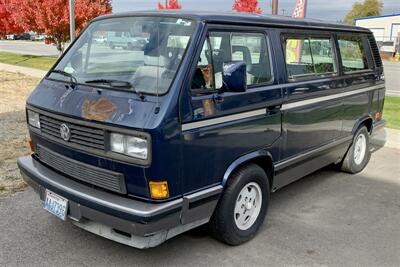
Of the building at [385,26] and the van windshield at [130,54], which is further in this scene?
the building at [385,26]

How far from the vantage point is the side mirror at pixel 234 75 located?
327 centimetres

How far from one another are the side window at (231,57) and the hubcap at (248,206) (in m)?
0.96

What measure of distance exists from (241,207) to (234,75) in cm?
125

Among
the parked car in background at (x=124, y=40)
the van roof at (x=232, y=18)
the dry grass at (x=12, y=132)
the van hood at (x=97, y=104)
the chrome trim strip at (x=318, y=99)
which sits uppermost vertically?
the van roof at (x=232, y=18)

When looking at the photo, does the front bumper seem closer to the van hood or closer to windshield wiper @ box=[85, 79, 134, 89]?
the van hood

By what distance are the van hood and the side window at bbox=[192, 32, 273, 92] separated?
18.6 inches

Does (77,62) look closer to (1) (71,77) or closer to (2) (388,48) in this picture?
(1) (71,77)

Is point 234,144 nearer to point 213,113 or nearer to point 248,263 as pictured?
point 213,113

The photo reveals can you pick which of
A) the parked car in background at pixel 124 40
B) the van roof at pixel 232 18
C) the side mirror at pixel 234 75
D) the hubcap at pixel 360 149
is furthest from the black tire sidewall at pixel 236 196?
the hubcap at pixel 360 149

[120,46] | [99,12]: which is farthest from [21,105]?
[99,12]

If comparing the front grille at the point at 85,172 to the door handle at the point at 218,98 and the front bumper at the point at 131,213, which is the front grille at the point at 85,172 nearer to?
the front bumper at the point at 131,213

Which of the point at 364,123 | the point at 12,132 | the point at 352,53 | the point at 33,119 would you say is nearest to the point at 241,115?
the point at 33,119

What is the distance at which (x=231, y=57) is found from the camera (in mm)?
3633

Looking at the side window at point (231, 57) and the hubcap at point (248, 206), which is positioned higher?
the side window at point (231, 57)
